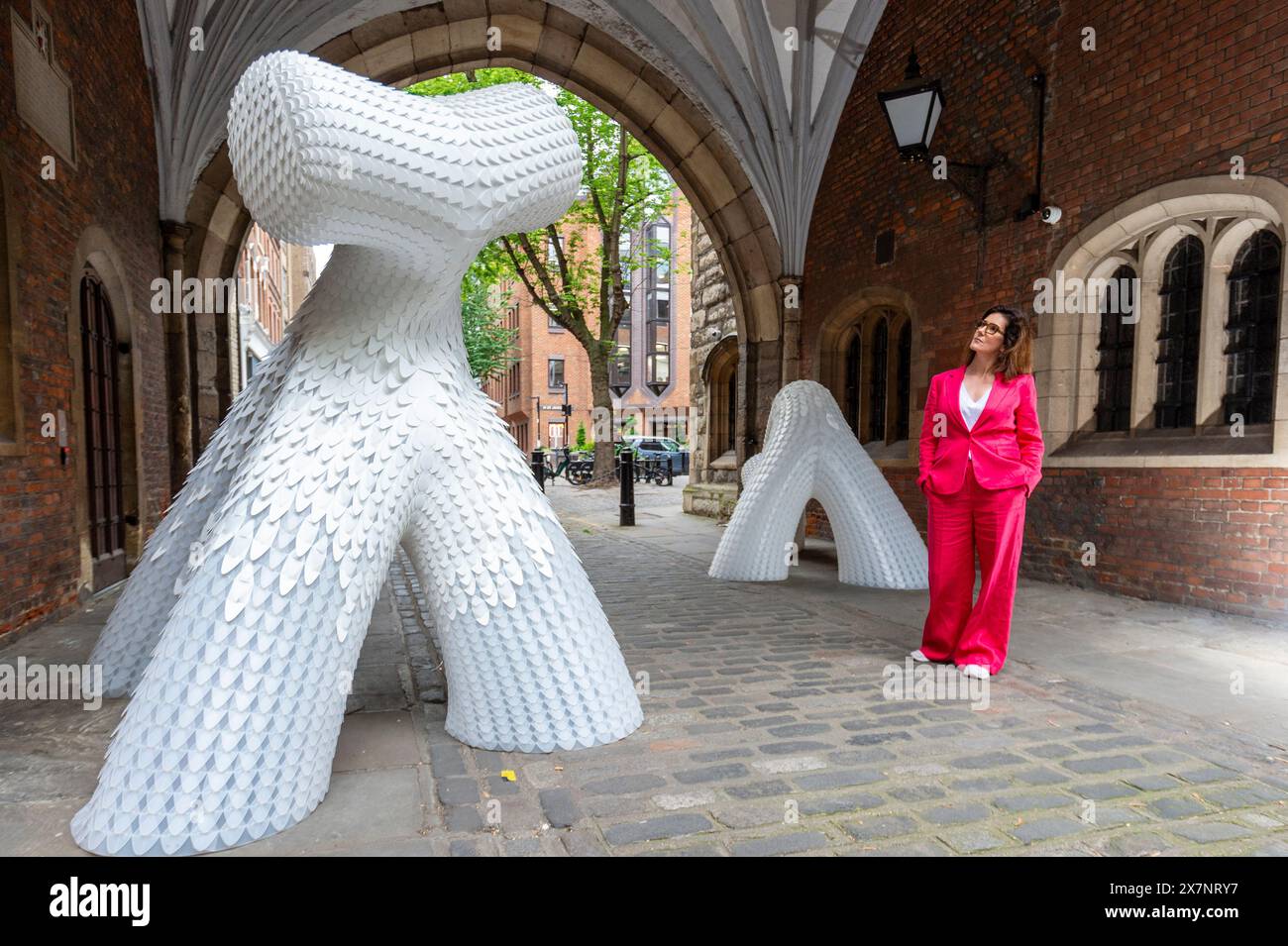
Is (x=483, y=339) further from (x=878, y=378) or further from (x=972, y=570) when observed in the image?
(x=972, y=570)

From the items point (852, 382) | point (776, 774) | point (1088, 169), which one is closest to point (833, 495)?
point (1088, 169)

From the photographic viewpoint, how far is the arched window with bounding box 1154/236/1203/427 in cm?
543

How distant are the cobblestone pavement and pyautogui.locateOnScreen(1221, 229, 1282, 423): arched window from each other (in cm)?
A: 279

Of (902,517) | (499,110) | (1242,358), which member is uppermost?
(499,110)

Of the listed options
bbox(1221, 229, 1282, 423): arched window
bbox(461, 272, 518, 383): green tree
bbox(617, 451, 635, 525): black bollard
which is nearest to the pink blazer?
bbox(1221, 229, 1282, 423): arched window

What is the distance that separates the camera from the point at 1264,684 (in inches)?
138

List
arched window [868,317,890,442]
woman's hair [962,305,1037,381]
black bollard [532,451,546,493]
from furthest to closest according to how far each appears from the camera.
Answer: black bollard [532,451,546,493]
arched window [868,317,890,442]
woman's hair [962,305,1037,381]

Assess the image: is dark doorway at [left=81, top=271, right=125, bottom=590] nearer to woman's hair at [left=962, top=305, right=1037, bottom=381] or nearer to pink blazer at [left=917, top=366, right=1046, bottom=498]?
pink blazer at [left=917, top=366, right=1046, bottom=498]

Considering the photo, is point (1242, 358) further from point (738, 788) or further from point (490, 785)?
point (490, 785)

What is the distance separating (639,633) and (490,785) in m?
2.20

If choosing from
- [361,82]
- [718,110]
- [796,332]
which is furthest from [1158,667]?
[718,110]

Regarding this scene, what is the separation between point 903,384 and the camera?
28.7 ft

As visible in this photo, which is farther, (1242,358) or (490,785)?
(1242,358)

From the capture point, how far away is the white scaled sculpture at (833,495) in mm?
5848
